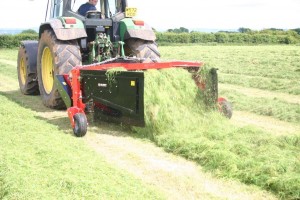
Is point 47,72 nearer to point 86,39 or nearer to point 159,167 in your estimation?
point 86,39

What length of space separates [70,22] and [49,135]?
2391 mm

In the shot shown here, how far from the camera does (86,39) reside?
7.92 m

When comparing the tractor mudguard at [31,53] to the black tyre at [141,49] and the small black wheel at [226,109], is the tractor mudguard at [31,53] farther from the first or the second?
the small black wheel at [226,109]

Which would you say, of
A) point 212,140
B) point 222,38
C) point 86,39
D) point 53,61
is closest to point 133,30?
point 86,39

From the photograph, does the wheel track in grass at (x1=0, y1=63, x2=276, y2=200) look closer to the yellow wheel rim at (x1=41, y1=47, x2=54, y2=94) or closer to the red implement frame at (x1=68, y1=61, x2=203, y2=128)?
the red implement frame at (x1=68, y1=61, x2=203, y2=128)

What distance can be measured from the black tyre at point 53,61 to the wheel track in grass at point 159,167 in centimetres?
82

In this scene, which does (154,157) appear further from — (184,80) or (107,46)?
(107,46)

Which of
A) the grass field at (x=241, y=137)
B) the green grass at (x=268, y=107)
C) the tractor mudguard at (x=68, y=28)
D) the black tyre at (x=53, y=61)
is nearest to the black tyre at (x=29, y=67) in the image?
the grass field at (x=241, y=137)

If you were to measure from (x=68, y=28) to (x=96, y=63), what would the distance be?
0.83m

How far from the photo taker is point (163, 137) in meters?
5.44

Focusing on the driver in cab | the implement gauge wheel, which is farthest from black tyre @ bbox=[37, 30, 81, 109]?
the implement gauge wheel

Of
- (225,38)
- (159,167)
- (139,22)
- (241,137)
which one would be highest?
(139,22)

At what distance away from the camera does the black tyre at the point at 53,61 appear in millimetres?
7016

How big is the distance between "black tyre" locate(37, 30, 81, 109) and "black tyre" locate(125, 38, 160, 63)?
43.1 inches
